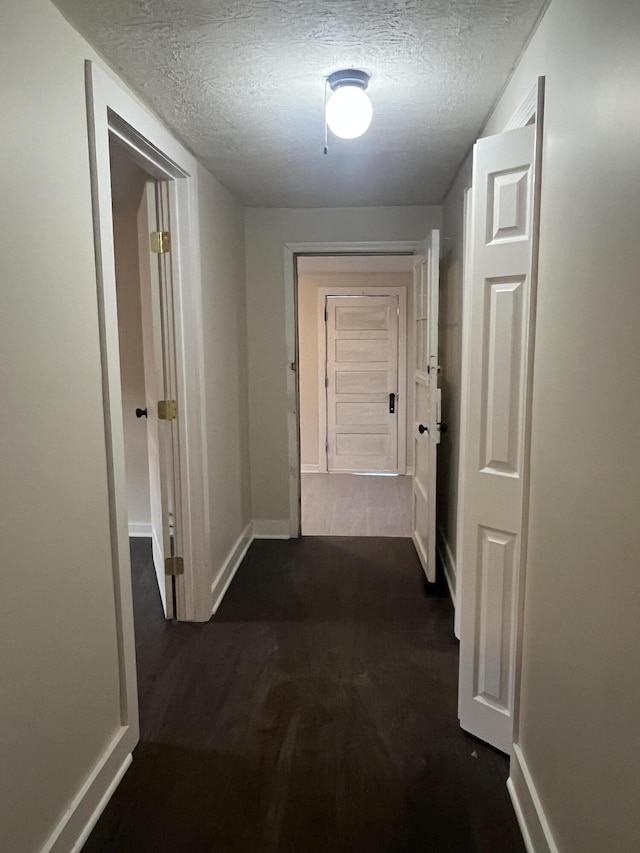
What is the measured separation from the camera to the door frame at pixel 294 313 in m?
4.25

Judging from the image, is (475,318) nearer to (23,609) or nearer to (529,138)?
(529,138)

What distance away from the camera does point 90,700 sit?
187 centimetres

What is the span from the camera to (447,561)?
144 inches

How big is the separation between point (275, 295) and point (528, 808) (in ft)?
11.1

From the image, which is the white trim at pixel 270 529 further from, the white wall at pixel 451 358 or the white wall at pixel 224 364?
the white wall at pixel 451 358

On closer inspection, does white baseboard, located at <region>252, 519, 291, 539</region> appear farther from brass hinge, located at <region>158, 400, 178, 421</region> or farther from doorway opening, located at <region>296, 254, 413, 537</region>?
brass hinge, located at <region>158, 400, 178, 421</region>

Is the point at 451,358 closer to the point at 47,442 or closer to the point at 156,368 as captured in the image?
the point at 156,368

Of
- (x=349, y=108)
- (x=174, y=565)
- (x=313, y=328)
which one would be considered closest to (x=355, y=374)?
(x=313, y=328)

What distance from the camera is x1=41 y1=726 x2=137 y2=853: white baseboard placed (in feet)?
5.49

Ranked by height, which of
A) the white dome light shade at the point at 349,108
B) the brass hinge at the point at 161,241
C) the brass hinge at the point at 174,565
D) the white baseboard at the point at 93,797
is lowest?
the white baseboard at the point at 93,797

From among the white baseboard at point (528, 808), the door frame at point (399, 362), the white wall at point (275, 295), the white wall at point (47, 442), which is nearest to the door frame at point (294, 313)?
the white wall at point (275, 295)

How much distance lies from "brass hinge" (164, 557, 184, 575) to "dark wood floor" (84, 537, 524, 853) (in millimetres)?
272

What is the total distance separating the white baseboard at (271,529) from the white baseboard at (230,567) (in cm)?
8

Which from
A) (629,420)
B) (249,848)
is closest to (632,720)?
(629,420)
